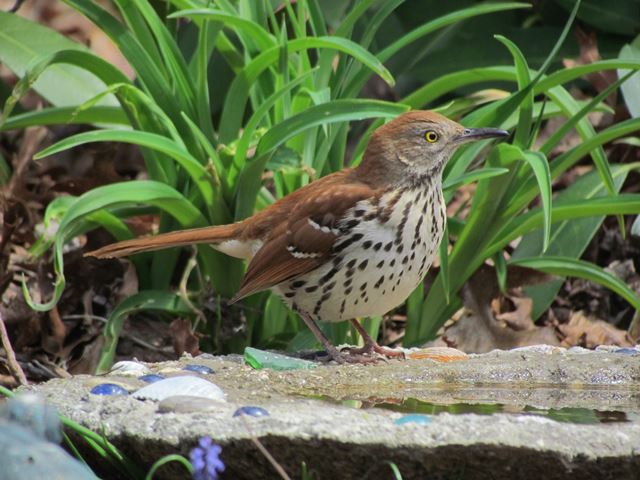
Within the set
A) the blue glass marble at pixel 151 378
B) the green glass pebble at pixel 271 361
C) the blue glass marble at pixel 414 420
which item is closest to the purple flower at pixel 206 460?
the blue glass marble at pixel 414 420

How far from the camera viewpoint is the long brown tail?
427cm

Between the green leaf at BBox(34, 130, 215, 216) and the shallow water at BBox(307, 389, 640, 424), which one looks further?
the green leaf at BBox(34, 130, 215, 216)

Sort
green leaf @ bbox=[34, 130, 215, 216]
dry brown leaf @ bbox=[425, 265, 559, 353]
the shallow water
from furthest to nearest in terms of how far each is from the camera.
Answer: dry brown leaf @ bbox=[425, 265, 559, 353] < green leaf @ bbox=[34, 130, 215, 216] < the shallow water

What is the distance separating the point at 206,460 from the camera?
247 cm

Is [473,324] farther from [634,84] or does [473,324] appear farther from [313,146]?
[634,84]

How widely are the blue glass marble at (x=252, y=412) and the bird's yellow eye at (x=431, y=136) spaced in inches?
68.4

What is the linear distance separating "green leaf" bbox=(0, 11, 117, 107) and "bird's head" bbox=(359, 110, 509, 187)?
1.60 m

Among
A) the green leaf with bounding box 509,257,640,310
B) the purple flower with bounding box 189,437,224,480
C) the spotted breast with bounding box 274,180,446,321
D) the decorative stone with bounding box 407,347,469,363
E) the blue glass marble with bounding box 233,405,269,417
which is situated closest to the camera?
the purple flower with bounding box 189,437,224,480

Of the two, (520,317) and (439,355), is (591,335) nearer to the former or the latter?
(520,317)

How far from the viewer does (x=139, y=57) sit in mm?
4609

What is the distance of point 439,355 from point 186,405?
4.28ft

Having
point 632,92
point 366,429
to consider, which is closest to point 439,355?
point 366,429

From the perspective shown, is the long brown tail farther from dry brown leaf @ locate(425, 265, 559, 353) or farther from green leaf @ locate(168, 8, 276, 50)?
dry brown leaf @ locate(425, 265, 559, 353)

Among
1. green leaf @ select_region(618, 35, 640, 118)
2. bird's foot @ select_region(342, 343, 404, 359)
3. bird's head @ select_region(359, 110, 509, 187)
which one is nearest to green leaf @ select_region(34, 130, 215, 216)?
bird's head @ select_region(359, 110, 509, 187)
